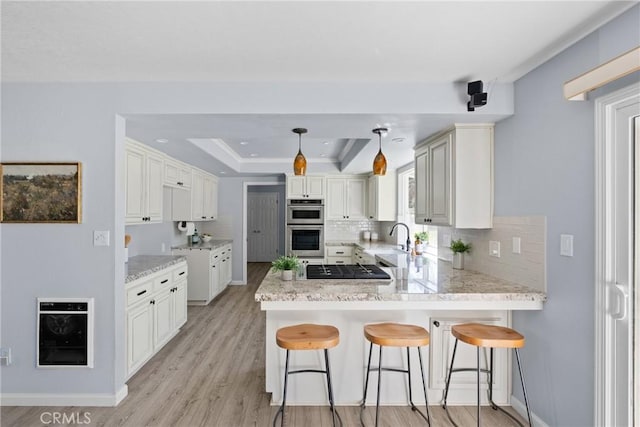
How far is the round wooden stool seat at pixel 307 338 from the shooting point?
6.46 feet

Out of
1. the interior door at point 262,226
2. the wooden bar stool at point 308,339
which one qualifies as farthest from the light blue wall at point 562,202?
the interior door at point 262,226

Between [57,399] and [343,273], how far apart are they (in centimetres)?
230

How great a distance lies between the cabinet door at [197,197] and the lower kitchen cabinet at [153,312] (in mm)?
1292

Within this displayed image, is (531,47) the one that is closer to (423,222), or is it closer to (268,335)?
(423,222)

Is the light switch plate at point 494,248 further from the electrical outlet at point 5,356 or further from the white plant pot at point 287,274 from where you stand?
the electrical outlet at point 5,356

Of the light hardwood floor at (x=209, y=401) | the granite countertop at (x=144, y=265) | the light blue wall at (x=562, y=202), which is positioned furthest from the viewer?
the granite countertop at (x=144, y=265)

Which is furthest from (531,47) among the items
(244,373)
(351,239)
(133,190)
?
(351,239)

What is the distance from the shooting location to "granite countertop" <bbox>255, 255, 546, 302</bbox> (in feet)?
6.97

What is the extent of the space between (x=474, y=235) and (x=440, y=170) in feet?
2.20

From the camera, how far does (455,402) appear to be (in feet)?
8.08

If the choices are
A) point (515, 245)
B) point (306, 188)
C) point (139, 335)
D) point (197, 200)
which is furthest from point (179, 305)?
point (515, 245)

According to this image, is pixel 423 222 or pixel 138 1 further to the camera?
pixel 423 222

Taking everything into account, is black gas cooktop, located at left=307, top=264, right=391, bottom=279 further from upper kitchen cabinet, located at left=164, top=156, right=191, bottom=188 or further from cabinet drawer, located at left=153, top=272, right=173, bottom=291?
upper kitchen cabinet, located at left=164, top=156, right=191, bottom=188

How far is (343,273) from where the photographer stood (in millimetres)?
2637
